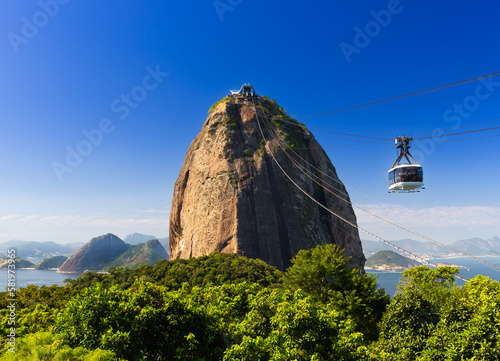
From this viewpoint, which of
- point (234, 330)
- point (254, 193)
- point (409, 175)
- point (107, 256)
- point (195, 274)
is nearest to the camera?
point (234, 330)

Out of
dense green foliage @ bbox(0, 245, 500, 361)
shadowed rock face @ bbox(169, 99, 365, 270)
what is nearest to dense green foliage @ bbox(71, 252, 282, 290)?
shadowed rock face @ bbox(169, 99, 365, 270)

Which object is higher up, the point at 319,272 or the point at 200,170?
the point at 200,170

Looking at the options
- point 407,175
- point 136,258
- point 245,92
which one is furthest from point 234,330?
point 136,258

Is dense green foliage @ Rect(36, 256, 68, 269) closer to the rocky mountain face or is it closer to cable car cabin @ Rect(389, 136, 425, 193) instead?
the rocky mountain face

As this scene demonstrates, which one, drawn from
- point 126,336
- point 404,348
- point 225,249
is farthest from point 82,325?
point 225,249

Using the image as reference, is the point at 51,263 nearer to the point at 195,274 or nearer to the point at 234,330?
the point at 195,274

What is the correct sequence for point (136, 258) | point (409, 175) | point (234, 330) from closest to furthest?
point (234, 330), point (409, 175), point (136, 258)

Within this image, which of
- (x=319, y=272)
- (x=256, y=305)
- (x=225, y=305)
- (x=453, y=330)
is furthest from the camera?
(x=319, y=272)

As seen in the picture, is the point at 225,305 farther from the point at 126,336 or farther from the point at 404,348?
the point at 404,348
